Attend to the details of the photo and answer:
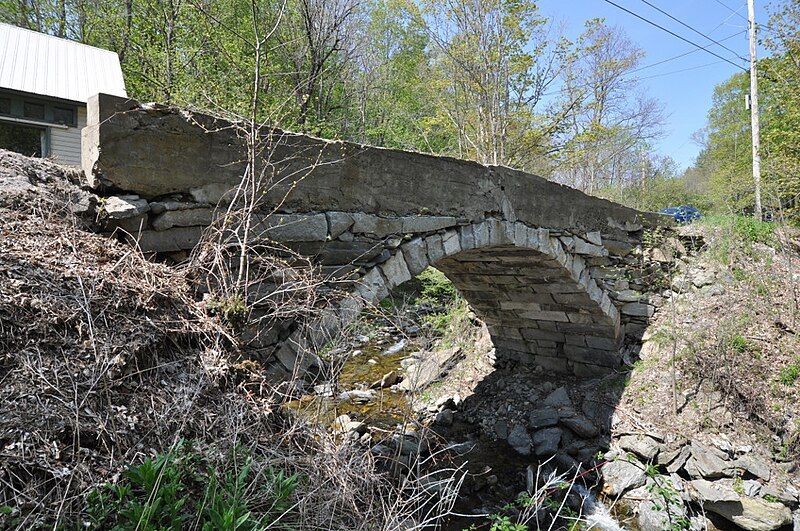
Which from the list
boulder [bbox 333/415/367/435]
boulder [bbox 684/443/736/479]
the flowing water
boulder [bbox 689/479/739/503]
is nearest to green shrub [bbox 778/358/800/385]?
boulder [bbox 684/443/736/479]

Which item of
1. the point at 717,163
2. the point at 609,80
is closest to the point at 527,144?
the point at 609,80

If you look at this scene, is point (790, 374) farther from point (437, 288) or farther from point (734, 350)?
point (437, 288)

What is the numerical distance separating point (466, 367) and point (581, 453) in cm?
289

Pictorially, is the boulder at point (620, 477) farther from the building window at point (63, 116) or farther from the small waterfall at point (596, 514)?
the building window at point (63, 116)

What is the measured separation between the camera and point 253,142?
8.89 feet

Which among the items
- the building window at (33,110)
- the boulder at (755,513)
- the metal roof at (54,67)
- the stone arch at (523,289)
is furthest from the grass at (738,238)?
the building window at (33,110)

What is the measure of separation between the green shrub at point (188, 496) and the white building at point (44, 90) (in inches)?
257

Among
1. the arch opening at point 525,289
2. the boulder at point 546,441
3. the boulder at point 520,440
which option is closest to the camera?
the arch opening at point 525,289

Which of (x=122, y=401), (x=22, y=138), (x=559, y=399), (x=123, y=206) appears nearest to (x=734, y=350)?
(x=559, y=399)

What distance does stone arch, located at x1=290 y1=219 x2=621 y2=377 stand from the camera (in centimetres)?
385

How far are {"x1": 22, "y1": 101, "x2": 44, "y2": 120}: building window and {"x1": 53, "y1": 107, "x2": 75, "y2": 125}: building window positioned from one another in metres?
0.17

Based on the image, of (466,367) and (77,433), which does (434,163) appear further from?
(466,367)

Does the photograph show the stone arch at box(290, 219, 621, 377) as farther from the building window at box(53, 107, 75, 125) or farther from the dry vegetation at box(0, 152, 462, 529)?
the building window at box(53, 107, 75, 125)

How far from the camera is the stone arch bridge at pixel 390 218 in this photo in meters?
2.45
